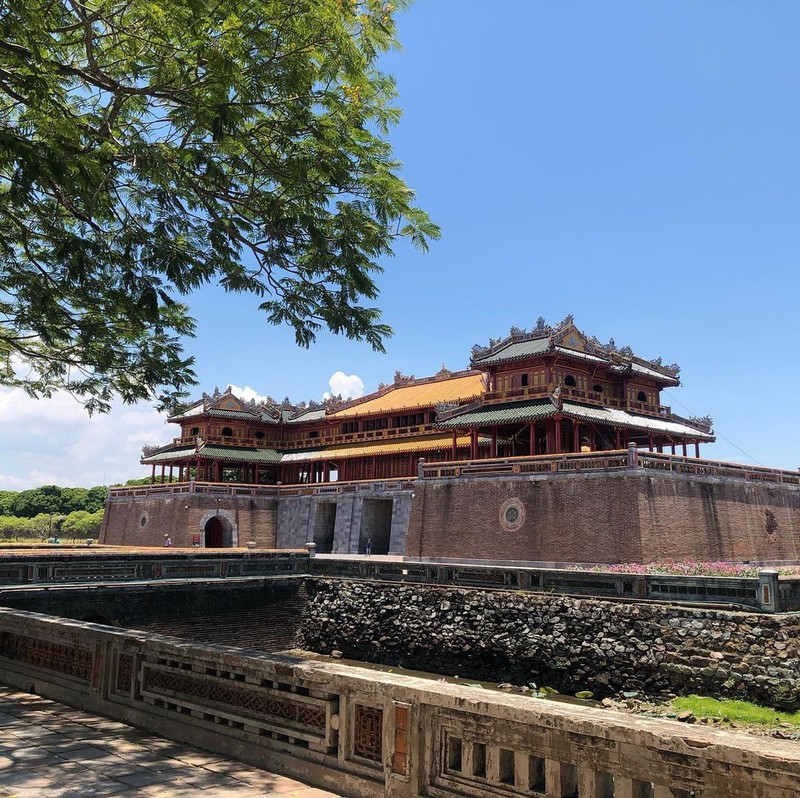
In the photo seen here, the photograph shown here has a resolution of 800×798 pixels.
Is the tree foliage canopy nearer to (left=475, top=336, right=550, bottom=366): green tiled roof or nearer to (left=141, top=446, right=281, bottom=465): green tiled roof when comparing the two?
(left=475, top=336, right=550, bottom=366): green tiled roof

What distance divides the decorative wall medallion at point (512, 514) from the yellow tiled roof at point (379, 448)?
7608mm

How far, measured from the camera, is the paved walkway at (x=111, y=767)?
5234mm

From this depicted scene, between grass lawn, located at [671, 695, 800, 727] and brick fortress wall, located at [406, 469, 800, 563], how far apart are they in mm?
9402

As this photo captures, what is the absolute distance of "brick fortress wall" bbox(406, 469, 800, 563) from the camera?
84.3 ft

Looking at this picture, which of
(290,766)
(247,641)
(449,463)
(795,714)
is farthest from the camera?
(449,463)

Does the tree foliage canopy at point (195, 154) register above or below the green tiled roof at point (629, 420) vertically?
below

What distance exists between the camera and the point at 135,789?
5242 mm

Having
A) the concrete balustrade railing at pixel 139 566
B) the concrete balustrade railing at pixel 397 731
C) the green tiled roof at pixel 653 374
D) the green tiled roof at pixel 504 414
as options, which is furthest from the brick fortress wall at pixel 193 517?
the concrete balustrade railing at pixel 397 731

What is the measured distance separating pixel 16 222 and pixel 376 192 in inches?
198

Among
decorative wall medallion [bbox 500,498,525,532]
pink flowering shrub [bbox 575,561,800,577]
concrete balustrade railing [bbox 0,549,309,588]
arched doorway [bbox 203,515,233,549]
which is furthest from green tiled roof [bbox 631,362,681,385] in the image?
arched doorway [bbox 203,515,233,549]

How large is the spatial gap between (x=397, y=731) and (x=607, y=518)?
22.4m

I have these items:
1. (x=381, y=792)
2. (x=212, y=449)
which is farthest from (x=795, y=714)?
(x=212, y=449)

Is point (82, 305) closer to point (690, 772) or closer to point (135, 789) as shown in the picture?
point (135, 789)

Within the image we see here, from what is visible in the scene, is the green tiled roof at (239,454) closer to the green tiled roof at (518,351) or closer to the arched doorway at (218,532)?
the arched doorway at (218,532)
